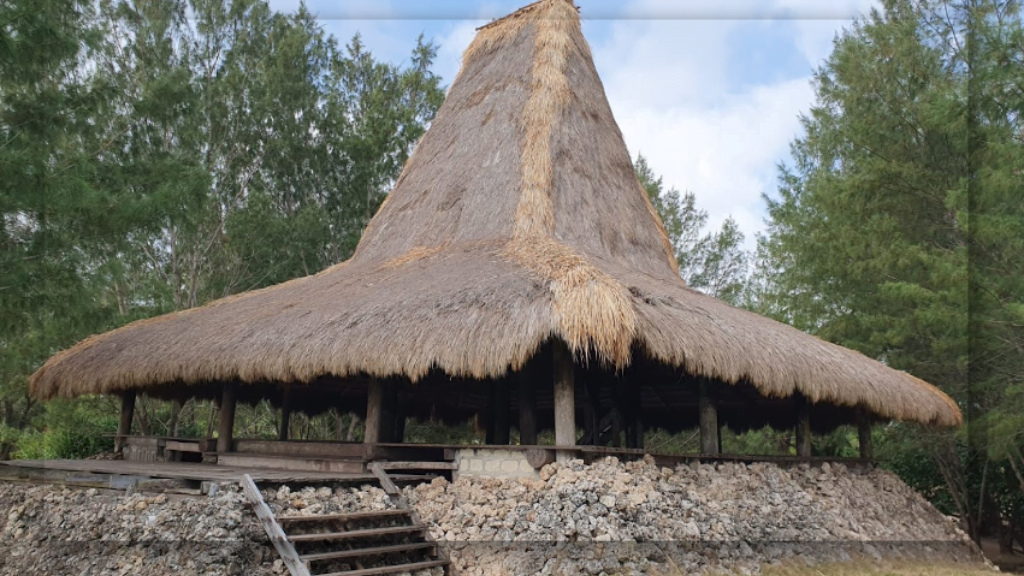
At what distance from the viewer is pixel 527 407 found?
7.33 m

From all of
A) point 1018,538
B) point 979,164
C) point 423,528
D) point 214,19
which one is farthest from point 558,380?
point 214,19

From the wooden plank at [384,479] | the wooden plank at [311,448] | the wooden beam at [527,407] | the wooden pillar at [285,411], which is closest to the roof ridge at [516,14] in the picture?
the wooden pillar at [285,411]

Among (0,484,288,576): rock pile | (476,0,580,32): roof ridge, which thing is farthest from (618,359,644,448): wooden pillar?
(476,0,580,32): roof ridge

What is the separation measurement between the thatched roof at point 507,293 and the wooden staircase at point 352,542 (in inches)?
43.5

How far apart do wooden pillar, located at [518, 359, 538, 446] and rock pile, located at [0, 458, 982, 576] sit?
A: 0.92m

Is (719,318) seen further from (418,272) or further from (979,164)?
(979,164)

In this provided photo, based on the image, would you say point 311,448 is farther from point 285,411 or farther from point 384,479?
point 285,411

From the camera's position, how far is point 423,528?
5965 mm

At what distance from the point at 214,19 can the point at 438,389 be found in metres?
9.65

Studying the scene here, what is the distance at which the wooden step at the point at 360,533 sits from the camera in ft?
17.1

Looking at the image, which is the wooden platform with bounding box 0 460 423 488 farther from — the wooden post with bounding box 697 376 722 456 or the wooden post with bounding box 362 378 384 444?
the wooden post with bounding box 697 376 722 456

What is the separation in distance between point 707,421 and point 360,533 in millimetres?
3421

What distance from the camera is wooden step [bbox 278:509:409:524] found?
209 inches

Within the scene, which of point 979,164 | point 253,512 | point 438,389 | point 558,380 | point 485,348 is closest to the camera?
point 253,512
